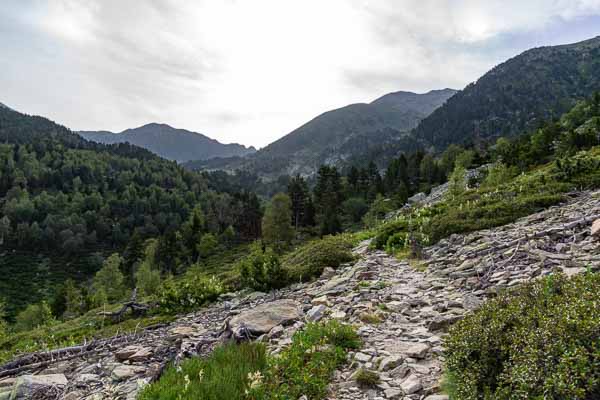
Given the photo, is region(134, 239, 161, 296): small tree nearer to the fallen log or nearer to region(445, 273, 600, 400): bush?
the fallen log

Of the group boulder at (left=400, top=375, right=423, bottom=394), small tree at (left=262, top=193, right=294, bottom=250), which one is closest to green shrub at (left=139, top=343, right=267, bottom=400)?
boulder at (left=400, top=375, right=423, bottom=394)

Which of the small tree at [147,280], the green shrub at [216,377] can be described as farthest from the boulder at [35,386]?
the small tree at [147,280]

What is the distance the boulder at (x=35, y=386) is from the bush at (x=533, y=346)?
728 cm

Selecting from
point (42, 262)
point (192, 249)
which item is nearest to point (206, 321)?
point (192, 249)

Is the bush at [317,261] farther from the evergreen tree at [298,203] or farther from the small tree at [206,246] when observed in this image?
the small tree at [206,246]

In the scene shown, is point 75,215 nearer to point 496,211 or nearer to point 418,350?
point 496,211

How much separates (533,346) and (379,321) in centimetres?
470

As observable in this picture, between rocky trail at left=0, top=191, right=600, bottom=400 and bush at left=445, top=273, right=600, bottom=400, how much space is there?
2.37 ft

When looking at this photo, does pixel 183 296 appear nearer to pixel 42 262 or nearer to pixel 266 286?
pixel 266 286

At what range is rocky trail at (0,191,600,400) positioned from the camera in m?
6.10

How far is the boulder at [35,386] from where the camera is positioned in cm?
654

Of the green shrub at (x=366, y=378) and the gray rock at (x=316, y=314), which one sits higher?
the green shrub at (x=366, y=378)

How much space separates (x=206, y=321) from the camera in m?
12.3

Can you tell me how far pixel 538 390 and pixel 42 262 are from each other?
15417cm
